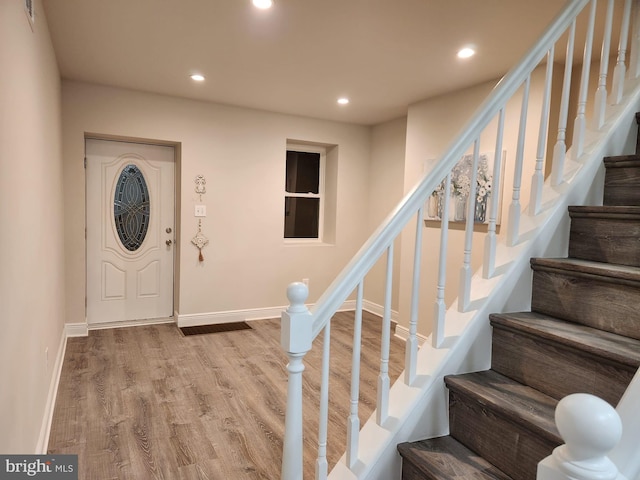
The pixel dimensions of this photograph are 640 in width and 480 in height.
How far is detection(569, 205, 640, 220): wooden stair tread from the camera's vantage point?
1.51 meters

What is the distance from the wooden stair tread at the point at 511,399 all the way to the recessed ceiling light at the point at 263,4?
211 cm

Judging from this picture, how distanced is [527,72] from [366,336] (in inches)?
129

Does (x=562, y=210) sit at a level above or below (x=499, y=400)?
above

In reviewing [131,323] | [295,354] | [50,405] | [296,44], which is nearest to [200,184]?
[131,323]

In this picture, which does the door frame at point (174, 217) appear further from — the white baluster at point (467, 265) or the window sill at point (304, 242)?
the white baluster at point (467, 265)

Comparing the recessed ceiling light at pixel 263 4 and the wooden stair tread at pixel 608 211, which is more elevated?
the recessed ceiling light at pixel 263 4

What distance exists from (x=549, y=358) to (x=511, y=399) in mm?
196

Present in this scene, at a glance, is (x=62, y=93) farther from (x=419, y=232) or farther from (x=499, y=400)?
(x=499, y=400)

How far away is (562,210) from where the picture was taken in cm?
170

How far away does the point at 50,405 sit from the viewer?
2.62 meters

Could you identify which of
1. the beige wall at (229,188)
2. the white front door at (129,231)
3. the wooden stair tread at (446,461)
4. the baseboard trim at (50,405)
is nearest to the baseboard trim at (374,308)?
the beige wall at (229,188)

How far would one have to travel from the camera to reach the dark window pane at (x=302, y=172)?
5.35 m

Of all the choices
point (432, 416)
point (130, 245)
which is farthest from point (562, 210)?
point (130, 245)

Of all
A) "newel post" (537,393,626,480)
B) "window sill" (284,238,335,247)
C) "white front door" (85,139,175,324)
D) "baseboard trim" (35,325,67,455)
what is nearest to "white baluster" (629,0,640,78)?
"newel post" (537,393,626,480)
